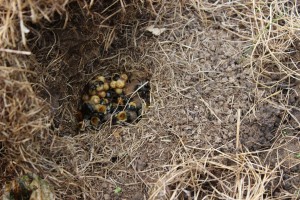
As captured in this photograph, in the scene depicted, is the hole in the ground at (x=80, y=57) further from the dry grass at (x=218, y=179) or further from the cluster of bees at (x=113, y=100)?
the dry grass at (x=218, y=179)

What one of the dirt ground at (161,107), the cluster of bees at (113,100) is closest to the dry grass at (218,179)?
the dirt ground at (161,107)

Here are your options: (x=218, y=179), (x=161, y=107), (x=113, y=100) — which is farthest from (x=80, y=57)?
(x=218, y=179)

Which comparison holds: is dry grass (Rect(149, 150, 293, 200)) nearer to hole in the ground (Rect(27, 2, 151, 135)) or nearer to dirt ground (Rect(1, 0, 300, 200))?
dirt ground (Rect(1, 0, 300, 200))

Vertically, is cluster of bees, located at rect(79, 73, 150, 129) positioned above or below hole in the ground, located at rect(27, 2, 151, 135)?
below

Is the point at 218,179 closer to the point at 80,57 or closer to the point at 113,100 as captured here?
the point at 113,100

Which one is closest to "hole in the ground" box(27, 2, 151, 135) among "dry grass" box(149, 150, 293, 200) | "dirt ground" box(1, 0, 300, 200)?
"dirt ground" box(1, 0, 300, 200)

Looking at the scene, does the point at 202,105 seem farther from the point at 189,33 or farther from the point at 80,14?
the point at 80,14
